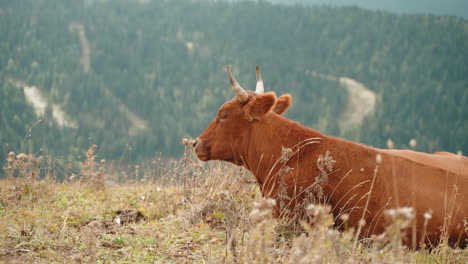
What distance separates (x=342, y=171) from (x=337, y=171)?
0.06 m

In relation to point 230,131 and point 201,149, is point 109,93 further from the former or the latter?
point 230,131

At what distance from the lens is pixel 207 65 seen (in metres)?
115

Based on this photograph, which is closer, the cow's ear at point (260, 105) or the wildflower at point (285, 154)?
the wildflower at point (285, 154)

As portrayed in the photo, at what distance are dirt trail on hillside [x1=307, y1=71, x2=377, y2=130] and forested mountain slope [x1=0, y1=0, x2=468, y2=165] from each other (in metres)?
1.90

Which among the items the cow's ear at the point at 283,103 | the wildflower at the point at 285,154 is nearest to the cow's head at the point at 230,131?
the cow's ear at the point at 283,103

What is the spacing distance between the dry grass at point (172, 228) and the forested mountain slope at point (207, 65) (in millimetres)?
63524

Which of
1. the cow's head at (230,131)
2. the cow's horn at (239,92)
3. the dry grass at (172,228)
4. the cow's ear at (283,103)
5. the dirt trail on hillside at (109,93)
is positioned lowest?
the dirt trail on hillside at (109,93)

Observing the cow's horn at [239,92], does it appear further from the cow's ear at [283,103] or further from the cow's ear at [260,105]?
the cow's ear at [283,103]

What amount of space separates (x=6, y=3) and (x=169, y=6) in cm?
4655

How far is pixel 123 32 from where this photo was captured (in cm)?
12975

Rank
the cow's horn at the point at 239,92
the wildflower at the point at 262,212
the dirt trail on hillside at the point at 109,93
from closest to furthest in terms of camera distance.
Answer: the wildflower at the point at 262,212, the cow's horn at the point at 239,92, the dirt trail on hillside at the point at 109,93

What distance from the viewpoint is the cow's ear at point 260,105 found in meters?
5.69

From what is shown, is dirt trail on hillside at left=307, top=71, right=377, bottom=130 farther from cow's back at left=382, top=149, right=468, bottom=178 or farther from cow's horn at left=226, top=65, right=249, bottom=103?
cow's horn at left=226, top=65, right=249, bottom=103

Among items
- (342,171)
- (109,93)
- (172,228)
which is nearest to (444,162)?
(342,171)
